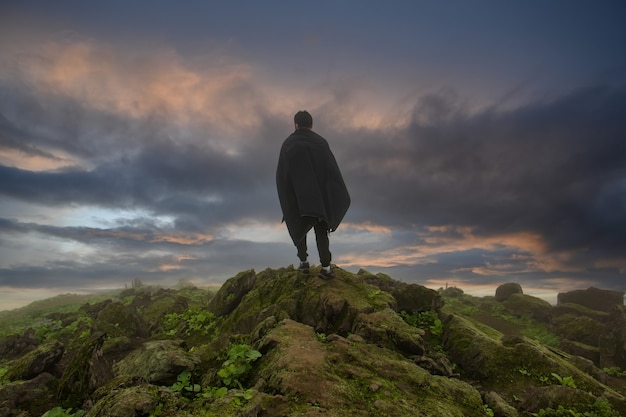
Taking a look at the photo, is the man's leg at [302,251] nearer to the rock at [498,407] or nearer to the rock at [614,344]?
the rock at [498,407]

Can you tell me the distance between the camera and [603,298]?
24.0m

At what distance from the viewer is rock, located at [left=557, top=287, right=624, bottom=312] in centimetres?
2344

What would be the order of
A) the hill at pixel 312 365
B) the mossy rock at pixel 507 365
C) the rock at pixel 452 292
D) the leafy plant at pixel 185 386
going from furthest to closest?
the rock at pixel 452 292, the mossy rock at pixel 507 365, the leafy plant at pixel 185 386, the hill at pixel 312 365

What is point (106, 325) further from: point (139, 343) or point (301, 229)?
point (301, 229)

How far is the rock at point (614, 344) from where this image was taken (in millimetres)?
13305

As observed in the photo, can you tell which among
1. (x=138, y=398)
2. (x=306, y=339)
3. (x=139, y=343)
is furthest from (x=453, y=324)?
(x=139, y=343)

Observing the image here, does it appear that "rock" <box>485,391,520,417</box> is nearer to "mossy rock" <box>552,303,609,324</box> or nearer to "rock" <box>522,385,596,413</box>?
"rock" <box>522,385,596,413</box>

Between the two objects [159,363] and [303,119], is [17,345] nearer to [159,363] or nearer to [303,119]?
[159,363]

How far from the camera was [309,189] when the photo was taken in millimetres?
11250

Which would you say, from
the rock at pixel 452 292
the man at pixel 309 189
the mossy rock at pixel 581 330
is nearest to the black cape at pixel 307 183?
the man at pixel 309 189

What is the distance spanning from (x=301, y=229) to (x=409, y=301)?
4610 mm

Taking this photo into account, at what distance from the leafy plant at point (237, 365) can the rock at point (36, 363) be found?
6.83 meters

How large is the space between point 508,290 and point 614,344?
1471 cm

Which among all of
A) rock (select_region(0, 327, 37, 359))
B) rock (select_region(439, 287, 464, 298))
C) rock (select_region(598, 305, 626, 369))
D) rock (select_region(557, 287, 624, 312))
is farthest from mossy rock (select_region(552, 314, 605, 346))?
rock (select_region(0, 327, 37, 359))
